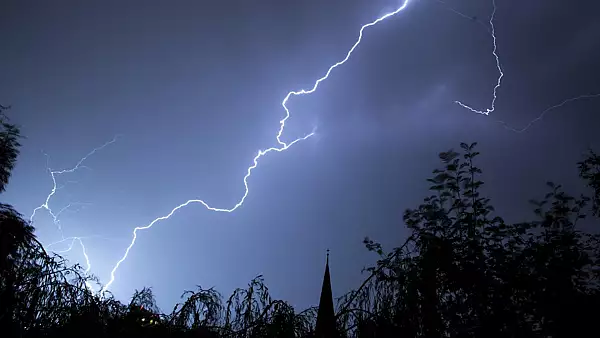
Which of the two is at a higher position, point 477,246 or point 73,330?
point 477,246

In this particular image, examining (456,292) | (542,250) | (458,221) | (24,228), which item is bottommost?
(456,292)

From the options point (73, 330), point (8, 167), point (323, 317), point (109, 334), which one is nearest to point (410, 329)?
point (323, 317)

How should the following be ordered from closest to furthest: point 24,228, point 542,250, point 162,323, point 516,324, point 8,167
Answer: point 516,324 → point 542,250 → point 162,323 → point 24,228 → point 8,167

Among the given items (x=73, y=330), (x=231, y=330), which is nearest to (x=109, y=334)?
(x=73, y=330)

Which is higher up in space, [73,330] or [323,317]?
[323,317]

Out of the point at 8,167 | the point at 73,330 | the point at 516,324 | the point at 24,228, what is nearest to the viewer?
the point at 516,324

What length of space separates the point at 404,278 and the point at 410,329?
1.68 ft

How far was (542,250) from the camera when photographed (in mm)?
3596

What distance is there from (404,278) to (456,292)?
1.76 feet

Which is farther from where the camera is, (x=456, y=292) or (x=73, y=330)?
(x=73, y=330)

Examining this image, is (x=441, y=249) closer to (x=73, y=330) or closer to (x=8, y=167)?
(x=73, y=330)

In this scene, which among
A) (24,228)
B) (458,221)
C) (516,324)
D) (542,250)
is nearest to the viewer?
(516,324)

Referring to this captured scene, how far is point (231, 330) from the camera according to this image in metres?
5.14

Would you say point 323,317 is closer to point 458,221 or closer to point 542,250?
point 458,221
